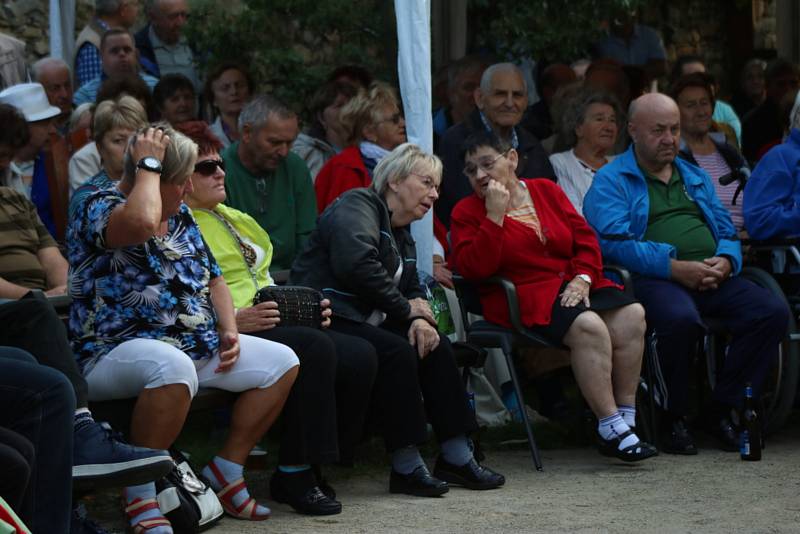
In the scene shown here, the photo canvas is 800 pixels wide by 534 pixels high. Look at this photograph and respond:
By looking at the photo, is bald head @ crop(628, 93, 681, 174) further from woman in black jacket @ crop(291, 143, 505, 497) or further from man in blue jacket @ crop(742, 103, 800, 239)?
woman in black jacket @ crop(291, 143, 505, 497)

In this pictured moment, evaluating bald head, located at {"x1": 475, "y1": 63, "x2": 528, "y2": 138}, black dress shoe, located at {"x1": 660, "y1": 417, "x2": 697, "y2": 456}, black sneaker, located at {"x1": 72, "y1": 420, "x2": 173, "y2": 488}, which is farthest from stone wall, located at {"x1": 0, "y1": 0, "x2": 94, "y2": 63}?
black sneaker, located at {"x1": 72, "y1": 420, "x2": 173, "y2": 488}

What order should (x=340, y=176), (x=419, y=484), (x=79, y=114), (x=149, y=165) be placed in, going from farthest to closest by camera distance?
(x=79, y=114), (x=340, y=176), (x=419, y=484), (x=149, y=165)

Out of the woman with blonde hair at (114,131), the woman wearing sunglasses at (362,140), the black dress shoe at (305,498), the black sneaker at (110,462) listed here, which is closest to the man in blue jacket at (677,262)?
the woman wearing sunglasses at (362,140)

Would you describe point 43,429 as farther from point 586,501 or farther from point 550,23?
point 550,23

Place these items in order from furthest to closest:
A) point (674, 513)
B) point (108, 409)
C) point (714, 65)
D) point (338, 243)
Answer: point (714, 65), point (338, 243), point (674, 513), point (108, 409)

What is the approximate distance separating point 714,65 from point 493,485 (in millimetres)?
10849

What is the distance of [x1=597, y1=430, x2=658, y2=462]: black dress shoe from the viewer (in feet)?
20.4

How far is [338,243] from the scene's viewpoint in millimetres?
5852

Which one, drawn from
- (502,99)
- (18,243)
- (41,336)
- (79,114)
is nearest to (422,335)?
(18,243)

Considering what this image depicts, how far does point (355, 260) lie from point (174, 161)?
0.94 metres

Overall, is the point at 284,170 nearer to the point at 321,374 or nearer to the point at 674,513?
the point at 321,374

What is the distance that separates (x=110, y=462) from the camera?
467 centimetres

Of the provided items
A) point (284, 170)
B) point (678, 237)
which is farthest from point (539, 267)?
point (284, 170)

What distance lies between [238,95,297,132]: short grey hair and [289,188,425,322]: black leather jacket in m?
0.85
